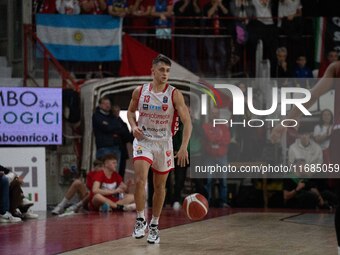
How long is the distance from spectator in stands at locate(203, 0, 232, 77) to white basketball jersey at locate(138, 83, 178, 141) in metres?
9.77

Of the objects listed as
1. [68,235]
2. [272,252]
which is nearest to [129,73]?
[68,235]

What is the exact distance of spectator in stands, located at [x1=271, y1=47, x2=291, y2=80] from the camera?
19828mm

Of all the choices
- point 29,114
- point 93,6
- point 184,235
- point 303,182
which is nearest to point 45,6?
point 93,6

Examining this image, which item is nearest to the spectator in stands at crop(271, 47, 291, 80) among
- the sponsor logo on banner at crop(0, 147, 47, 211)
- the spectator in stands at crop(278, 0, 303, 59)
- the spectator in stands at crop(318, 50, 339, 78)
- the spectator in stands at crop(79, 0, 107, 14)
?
the spectator in stands at crop(278, 0, 303, 59)

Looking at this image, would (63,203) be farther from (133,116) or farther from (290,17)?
(290,17)

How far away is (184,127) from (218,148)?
7.45m

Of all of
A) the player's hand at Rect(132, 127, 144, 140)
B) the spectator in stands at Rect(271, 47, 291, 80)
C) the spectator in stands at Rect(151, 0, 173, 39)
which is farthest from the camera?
the spectator in stands at Rect(151, 0, 173, 39)

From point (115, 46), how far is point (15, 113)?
323 centimetres

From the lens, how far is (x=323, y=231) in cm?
1215

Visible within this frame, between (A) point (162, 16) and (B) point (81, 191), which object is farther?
(A) point (162, 16)

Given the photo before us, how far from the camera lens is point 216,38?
2045cm

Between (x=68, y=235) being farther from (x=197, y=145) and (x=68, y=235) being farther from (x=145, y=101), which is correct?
(x=197, y=145)

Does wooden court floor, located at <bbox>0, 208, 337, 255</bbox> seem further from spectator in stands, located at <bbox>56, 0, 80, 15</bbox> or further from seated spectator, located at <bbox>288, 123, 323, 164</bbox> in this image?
spectator in stands, located at <bbox>56, 0, 80, 15</bbox>

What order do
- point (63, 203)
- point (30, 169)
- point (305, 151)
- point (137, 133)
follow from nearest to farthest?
point (137, 133) < point (63, 203) < point (30, 169) < point (305, 151)
